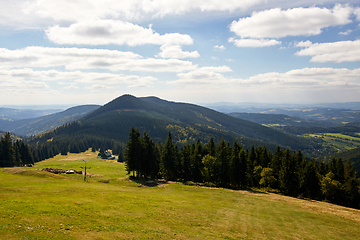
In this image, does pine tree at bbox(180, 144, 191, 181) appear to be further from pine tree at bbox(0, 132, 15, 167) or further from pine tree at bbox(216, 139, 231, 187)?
pine tree at bbox(0, 132, 15, 167)

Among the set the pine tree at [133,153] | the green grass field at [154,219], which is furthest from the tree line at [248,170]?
the green grass field at [154,219]

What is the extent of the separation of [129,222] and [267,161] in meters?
71.0

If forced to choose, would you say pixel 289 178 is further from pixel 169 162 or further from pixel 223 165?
pixel 169 162

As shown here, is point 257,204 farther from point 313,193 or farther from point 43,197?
point 43,197

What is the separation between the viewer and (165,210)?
1347 inches

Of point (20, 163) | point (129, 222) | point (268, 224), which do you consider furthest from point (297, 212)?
point (20, 163)

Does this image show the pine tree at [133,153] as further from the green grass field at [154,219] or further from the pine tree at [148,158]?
the green grass field at [154,219]

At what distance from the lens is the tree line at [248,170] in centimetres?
6297

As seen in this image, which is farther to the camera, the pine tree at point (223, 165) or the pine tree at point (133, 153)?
the pine tree at point (133, 153)

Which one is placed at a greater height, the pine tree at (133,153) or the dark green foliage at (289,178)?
the pine tree at (133,153)

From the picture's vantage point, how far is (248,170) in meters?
71.8

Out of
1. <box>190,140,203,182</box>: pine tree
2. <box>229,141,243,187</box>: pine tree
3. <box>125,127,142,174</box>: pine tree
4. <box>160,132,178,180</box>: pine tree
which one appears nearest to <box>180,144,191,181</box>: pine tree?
<box>190,140,203,182</box>: pine tree

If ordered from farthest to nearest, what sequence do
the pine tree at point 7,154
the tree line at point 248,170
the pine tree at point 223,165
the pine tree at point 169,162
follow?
the pine tree at point 7,154 < the pine tree at point 169,162 < the pine tree at point 223,165 < the tree line at point 248,170

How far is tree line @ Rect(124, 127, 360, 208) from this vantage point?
63.0 metres
